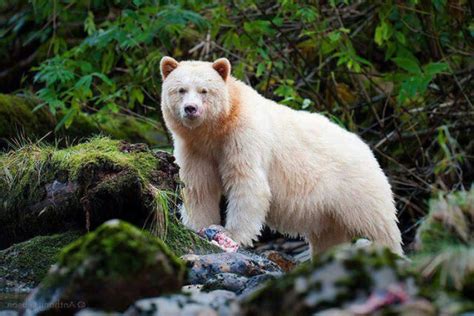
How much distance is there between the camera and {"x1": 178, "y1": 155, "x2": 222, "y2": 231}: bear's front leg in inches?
318

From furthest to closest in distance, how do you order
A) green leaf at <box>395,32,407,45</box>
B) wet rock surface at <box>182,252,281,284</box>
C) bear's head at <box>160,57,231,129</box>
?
green leaf at <box>395,32,407,45</box>, bear's head at <box>160,57,231,129</box>, wet rock surface at <box>182,252,281,284</box>

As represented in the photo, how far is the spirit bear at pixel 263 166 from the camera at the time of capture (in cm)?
789

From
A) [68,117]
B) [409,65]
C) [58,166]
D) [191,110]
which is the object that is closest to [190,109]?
[191,110]

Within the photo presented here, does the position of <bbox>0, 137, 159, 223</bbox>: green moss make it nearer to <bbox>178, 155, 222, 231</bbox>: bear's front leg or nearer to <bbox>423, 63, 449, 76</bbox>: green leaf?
<bbox>178, 155, 222, 231</bbox>: bear's front leg

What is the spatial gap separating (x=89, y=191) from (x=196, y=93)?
1832mm

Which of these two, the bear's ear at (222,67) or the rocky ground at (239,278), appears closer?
the rocky ground at (239,278)

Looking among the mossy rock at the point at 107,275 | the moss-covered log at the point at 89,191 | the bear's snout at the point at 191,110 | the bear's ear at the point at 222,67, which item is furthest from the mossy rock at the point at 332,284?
the bear's ear at the point at 222,67

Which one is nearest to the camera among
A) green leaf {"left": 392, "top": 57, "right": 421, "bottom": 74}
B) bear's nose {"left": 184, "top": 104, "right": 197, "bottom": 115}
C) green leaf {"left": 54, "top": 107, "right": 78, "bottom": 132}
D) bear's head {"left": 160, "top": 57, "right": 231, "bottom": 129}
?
bear's nose {"left": 184, "top": 104, "right": 197, "bottom": 115}

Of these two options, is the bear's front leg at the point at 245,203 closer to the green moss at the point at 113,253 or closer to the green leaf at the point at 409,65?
the green leaf at the point at 409,65

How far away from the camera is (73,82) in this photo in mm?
10742

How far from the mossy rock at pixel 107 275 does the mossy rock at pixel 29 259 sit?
2.24 meters

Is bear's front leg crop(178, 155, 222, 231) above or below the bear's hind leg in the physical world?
above

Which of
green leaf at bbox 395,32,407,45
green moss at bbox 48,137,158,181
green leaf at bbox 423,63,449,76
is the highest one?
green leaf at bbox 395,32,407,45

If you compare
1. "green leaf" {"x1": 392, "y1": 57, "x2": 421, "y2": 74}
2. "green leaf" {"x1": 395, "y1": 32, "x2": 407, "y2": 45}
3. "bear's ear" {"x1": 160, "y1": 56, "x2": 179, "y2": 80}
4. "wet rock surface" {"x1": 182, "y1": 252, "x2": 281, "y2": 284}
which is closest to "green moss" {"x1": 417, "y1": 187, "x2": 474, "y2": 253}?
"wet rock surface" {"x1": 182, "y1": 252, "x2": 281, "y2": 284}
